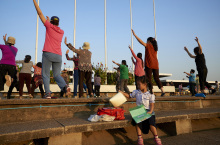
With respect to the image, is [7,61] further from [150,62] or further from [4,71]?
[150,62]

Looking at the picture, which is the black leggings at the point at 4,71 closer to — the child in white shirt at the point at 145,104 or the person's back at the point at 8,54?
the person's back at the point at 8,54

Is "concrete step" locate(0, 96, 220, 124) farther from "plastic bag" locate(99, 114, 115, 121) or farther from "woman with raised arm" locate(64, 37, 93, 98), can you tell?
"woman with raised arm" locate(64, 37, 93, 98)

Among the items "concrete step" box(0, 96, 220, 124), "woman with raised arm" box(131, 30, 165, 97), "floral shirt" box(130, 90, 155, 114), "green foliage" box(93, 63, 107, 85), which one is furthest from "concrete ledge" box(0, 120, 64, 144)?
"green foliage" box(93, 63, 107, 85)

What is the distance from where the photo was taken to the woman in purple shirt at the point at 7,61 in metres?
4.38

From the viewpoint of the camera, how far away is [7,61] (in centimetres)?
Result: 447

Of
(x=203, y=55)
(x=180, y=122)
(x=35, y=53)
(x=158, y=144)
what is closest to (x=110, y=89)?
(x=35, y=53)

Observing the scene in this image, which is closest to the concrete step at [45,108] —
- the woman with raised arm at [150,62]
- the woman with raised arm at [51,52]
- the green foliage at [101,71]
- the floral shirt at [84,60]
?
the woman with raised arm at [51,52]

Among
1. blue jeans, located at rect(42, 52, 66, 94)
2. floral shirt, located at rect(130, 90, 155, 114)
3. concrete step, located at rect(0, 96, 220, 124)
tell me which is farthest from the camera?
blue jeans, located at rect(42, 52, 66, 94)

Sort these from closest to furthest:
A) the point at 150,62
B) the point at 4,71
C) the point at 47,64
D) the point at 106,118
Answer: the point at 106,118 → the point at 47,64 → the point at 4,71 → the point at 150,62

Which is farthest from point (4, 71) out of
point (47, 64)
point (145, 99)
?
point (145, 99)

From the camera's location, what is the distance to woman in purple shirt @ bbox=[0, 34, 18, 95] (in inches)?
173

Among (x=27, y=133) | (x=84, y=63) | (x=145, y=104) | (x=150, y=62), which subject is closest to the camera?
(x=27, y=133)

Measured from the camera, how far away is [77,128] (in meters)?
2.46

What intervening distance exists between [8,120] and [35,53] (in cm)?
1080
